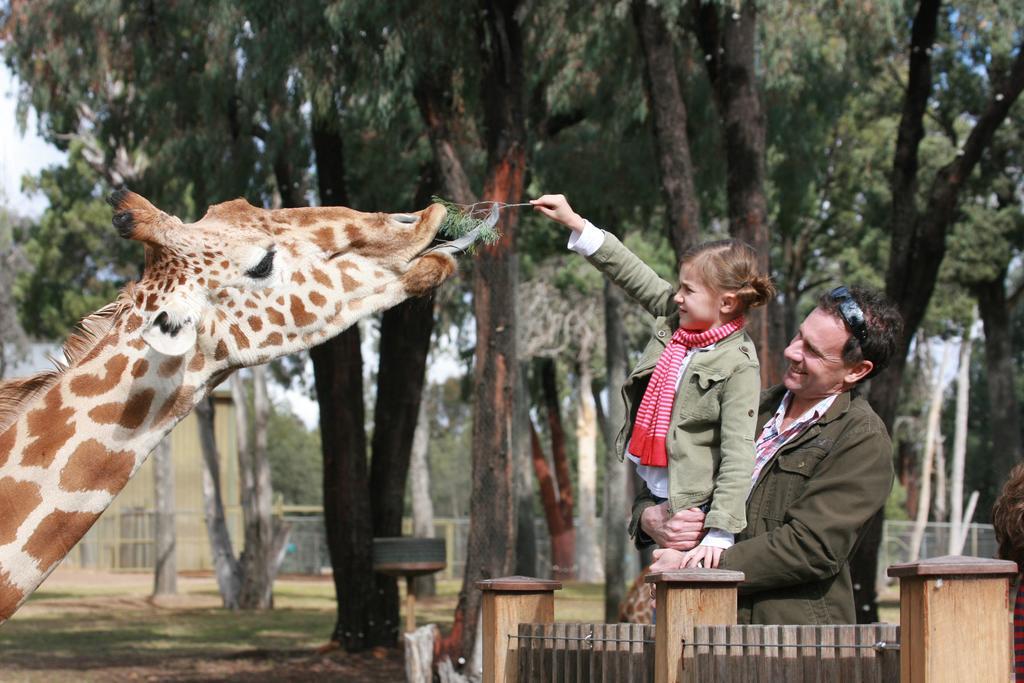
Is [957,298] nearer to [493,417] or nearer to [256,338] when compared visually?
[493,417]

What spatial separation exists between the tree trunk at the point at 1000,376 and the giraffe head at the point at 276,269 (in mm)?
16907

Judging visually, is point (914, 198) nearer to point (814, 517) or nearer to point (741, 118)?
point (741, 118)

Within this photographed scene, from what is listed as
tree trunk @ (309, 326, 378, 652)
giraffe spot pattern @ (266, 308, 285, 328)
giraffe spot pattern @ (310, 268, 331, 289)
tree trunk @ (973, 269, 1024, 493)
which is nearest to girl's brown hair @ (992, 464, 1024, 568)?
giraffe spot pattern @ (310, 268, 331, 289)

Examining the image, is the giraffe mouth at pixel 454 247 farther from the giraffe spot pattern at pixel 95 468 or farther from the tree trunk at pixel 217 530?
the tree trunk at pixel 217 530

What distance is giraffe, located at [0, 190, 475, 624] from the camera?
416cm

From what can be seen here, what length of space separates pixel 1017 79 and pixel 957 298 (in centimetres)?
1725

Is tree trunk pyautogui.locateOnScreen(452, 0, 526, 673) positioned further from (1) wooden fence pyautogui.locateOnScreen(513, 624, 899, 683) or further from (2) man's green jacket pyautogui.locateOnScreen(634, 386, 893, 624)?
(1) wooden fence pyautogui.locateOnScreen(513, 624, 899, 683)

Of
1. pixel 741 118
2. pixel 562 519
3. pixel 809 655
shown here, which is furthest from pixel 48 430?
pixel 562 519

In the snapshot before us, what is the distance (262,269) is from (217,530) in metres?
20.3

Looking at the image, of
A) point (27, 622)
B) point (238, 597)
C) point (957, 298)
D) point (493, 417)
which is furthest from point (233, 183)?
point (957, 298)

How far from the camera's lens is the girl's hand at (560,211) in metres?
4.57

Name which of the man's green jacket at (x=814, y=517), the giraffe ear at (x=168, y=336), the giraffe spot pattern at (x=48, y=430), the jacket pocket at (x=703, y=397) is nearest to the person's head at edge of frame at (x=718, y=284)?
the jacket pocket at (x=703, y=397)

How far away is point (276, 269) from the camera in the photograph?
4516mm

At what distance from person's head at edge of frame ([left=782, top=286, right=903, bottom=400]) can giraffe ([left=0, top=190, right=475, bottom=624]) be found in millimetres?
1280
